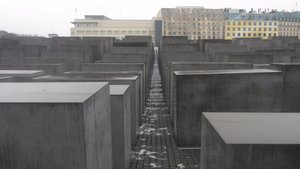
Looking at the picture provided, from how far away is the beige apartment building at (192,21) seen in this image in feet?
254

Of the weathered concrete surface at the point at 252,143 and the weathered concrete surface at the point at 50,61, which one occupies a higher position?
the weathered concrete surface at the point at 50,61

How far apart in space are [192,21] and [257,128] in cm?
7974

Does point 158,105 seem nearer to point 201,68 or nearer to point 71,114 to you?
point 201,68

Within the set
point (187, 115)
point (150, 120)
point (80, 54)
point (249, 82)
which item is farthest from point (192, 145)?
point (80, 54)

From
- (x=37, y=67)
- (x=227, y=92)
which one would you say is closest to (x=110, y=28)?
(x=37, y=67)

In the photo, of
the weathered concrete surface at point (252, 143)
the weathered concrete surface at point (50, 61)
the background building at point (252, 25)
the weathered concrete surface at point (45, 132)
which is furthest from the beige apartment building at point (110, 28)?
the weathered concrete surface at point (45, 132)

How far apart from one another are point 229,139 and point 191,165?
142 inches

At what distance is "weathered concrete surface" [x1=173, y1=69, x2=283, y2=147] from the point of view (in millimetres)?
7273

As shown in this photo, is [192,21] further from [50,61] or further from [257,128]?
[257,128]

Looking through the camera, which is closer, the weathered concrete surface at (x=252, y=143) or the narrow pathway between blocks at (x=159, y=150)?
the weathered concrete surface at (x=252, y=143)

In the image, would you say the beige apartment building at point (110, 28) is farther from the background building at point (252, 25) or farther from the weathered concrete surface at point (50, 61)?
the weathered concrete surface at point (50, 61)

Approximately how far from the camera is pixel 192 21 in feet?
262

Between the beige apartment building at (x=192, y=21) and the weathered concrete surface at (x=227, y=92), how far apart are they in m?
71.1

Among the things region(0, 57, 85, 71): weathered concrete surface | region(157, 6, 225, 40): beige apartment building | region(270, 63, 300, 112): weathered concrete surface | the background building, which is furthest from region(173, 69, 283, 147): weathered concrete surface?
the background building
